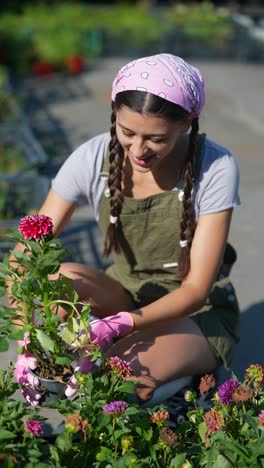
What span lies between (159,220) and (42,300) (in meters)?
0.67

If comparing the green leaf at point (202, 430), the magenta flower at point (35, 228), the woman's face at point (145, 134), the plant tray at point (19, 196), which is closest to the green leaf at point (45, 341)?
the magenta flower at point (35, 228)

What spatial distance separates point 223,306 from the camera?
2.67m

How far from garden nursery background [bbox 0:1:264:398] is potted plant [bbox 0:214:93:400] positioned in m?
0.61

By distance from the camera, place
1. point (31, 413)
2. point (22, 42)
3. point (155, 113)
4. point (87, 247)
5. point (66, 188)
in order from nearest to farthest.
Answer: point (31, 413) < point (155, 113) < point (66, 188) < point (87, 247) < point (22, 42)

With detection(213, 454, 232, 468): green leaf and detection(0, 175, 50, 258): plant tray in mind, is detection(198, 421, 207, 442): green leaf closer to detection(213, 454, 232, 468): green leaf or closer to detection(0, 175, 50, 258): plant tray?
detection(213, 454, 232, 468): green leaf

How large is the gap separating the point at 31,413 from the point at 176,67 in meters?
1.07

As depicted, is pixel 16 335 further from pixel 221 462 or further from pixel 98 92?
pixel 98 92

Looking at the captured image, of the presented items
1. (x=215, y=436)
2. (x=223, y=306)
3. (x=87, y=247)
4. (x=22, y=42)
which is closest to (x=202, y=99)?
(x=223, y=306)

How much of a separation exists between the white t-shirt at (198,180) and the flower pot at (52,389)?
665mm

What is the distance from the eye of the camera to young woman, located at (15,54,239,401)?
7.33 ft

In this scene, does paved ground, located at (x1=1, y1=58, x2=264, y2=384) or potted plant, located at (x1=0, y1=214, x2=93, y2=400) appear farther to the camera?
paved ground, located at (x1=1, y1=58, x2=264, y2=384)

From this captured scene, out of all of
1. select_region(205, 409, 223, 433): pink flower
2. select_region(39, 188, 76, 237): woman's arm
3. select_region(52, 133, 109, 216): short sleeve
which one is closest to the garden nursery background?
select_region(39, 188, 76, 237): woman's arm

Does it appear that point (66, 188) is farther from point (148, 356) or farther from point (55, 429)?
point (55, 429)

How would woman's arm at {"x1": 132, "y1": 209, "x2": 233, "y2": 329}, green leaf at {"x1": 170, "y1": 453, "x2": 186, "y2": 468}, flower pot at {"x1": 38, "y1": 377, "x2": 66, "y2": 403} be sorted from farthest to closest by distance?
woman's arm at {"x1": 132, "y1": 209, "x2": 233, "y2": 329}
flower pot at {"x1": 38, "y1": 377, "x2": 66, "y2": 403}
green leaf at {"x1": 170, "y1": 453, "x2": 186, "y2": 468}
